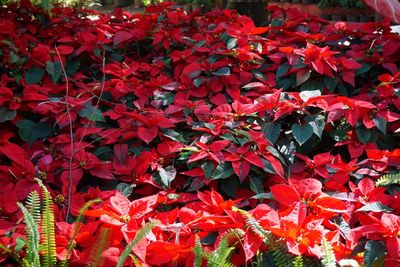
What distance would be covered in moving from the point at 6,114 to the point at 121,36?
0.72 m

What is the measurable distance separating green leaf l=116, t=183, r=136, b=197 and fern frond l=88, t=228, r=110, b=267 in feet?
1.20

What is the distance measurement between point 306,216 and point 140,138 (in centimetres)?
68

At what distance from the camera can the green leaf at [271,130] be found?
2.11 m

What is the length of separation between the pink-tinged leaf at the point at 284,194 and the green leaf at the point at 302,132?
0.31 m

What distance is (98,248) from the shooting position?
1.54 meters

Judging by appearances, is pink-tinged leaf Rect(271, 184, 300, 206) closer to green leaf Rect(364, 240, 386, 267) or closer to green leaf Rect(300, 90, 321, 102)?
green leaf Rect(364, 240, 386, 267)

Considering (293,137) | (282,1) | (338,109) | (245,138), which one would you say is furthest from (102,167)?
(282,1)

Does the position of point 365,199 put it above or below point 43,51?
below

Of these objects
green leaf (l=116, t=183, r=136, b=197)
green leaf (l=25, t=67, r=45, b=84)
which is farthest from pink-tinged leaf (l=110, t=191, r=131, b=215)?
green leaf (l=25, t=67, r=45, b=84)

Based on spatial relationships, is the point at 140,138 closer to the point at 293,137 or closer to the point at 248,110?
the point at 248,110

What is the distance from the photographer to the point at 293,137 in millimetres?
2178

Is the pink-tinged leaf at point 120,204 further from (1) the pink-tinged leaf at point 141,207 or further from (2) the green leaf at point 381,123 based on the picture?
(2) the green leaf at point 381,123

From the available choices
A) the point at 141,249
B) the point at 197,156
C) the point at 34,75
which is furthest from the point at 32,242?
the point at 34,75

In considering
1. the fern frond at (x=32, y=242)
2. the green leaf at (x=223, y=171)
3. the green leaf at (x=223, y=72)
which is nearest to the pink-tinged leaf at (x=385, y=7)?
the green leaf at (x=223, y=72)
